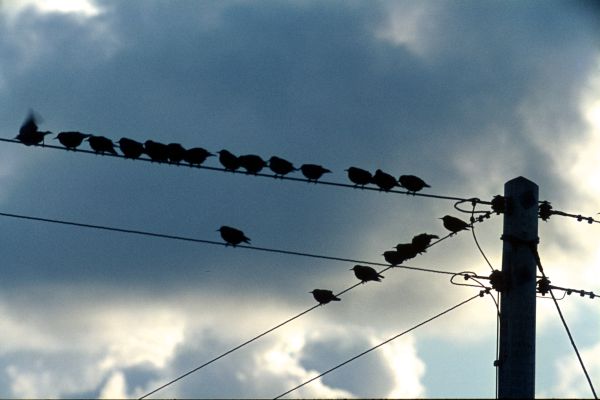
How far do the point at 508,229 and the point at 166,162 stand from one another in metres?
5.53

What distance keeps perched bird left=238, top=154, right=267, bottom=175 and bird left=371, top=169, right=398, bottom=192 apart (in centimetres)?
181

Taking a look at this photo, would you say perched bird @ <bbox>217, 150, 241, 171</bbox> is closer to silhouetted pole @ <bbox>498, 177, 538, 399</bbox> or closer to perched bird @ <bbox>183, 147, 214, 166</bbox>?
perched bird @ <bbox>183, 147, 214, 166</bbox>

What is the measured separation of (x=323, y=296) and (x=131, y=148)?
4.59m

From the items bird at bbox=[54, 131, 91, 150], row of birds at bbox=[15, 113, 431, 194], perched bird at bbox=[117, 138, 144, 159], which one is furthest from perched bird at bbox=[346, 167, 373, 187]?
bird at bbox=[54, 131, 91, 150]

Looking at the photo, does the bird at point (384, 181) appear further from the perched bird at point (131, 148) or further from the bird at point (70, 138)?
the bird at point (70, 138)

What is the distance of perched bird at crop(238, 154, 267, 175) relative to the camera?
16.8 metres

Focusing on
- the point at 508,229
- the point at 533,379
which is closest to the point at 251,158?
the point at 508,229

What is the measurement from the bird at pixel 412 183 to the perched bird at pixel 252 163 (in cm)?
223

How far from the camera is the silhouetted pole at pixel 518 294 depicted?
12.6 m

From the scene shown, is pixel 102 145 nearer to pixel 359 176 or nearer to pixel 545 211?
pixel 359 176

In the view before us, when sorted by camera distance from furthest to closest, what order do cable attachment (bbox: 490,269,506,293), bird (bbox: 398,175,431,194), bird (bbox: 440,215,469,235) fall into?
1. bird (bbox: 398,175,431,194)
2. bird (bbox: 440,215,469,235)
3. cable attachment (bbox: 490,269,506,293)

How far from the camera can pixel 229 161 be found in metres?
17.3

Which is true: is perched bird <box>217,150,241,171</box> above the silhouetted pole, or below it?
above

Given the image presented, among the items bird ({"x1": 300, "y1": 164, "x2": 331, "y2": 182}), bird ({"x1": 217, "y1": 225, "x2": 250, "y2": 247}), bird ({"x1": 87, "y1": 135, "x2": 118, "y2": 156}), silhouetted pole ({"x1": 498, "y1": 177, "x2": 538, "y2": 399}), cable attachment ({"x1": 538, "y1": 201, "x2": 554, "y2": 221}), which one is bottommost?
silhouetted pole ({"x1": 498, "y1": 177, "x2": 538, "y2": 399})
